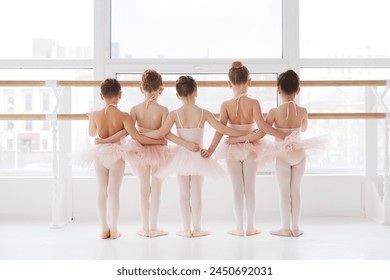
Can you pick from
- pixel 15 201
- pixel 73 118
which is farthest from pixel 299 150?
→ pixel 15 201

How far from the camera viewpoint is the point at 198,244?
2.77 m

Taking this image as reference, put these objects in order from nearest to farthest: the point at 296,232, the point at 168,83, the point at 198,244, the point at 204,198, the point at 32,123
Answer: the point at 198,244 → the point at 296,232 → the point at 168,83 → the point at 204,198 → the point at 32,123

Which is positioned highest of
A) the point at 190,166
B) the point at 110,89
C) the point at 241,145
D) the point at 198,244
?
the point at 110,89

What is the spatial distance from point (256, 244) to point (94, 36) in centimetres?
205

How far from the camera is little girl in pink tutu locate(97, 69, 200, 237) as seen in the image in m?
2.97

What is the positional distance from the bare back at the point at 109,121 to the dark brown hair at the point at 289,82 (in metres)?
0.95

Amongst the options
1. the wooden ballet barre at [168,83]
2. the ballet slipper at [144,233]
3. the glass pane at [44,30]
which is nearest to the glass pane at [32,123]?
the glass pane at [44,30]

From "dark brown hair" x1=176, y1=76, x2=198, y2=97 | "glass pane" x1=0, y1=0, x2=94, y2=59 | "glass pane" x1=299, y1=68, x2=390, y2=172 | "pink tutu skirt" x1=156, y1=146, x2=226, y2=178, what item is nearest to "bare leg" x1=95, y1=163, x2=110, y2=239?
"pink tutu skirt" x1=156, y1=146, x2=226, y2=178

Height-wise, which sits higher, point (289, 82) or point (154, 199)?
point (289, 82)

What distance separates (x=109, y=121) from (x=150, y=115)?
0.80 ft

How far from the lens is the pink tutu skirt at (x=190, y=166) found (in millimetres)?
2902

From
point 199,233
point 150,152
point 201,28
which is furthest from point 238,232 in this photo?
point 201,28

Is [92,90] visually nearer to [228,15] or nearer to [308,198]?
[228,15]

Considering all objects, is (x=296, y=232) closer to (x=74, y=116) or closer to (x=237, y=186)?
(x=237, y=186)
